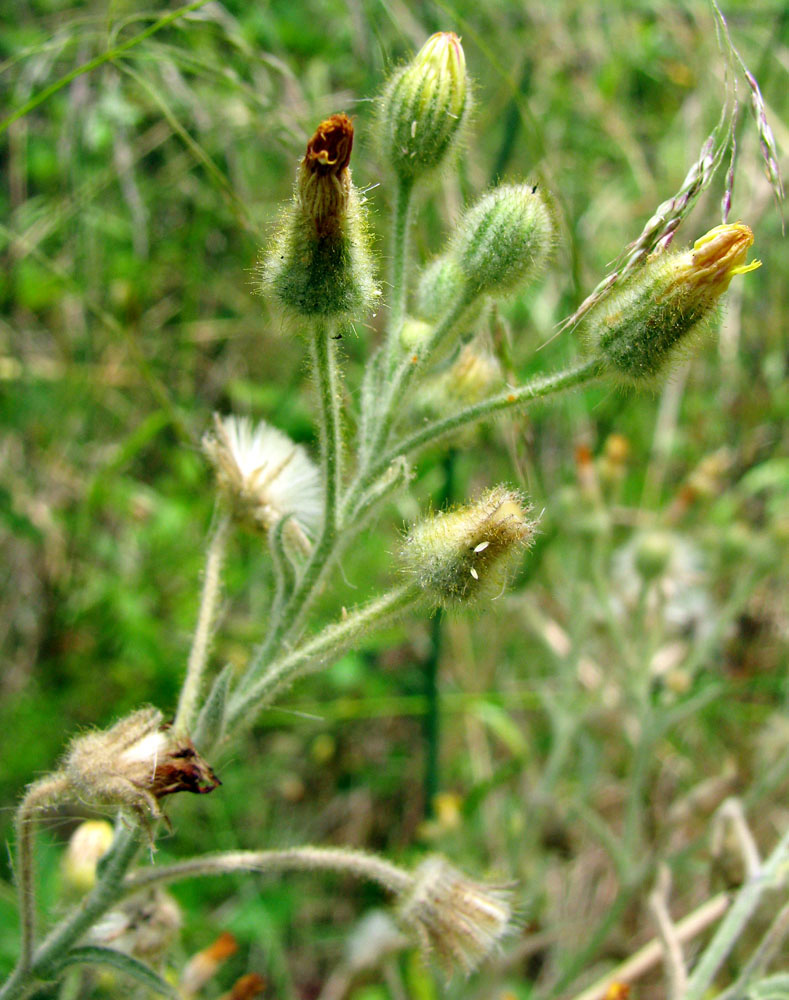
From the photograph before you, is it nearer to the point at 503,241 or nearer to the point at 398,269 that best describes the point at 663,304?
the point at 503,241

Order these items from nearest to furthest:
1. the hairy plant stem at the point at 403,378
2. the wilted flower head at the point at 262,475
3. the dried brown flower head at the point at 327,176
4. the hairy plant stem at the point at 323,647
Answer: the dried brown flower head at the point at 327,176, the hairy plant stem at the point at 323,647, the hairy plant stem at the point at 403,378, the wilted flower head at the point at 262,475

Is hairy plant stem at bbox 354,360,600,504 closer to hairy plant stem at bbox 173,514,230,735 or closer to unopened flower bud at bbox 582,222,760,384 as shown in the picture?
unopened flower bud at bbox 582,222,760,384

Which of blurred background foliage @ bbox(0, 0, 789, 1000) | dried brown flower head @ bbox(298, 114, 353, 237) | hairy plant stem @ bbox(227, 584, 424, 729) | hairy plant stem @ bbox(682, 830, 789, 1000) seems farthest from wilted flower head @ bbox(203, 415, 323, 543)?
hairy plant stem @ bbox(682, 830, 789, 1000)

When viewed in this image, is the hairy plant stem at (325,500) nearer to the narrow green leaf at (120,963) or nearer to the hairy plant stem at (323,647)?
the hairy plant stem at (323,647)

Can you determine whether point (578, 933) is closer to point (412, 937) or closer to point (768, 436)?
point (412, 937)

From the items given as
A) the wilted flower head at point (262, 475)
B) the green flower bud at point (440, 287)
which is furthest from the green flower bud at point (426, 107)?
the wilted flower head at point (262, 475)

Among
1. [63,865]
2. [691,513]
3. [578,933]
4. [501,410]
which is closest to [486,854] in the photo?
[578,933]
